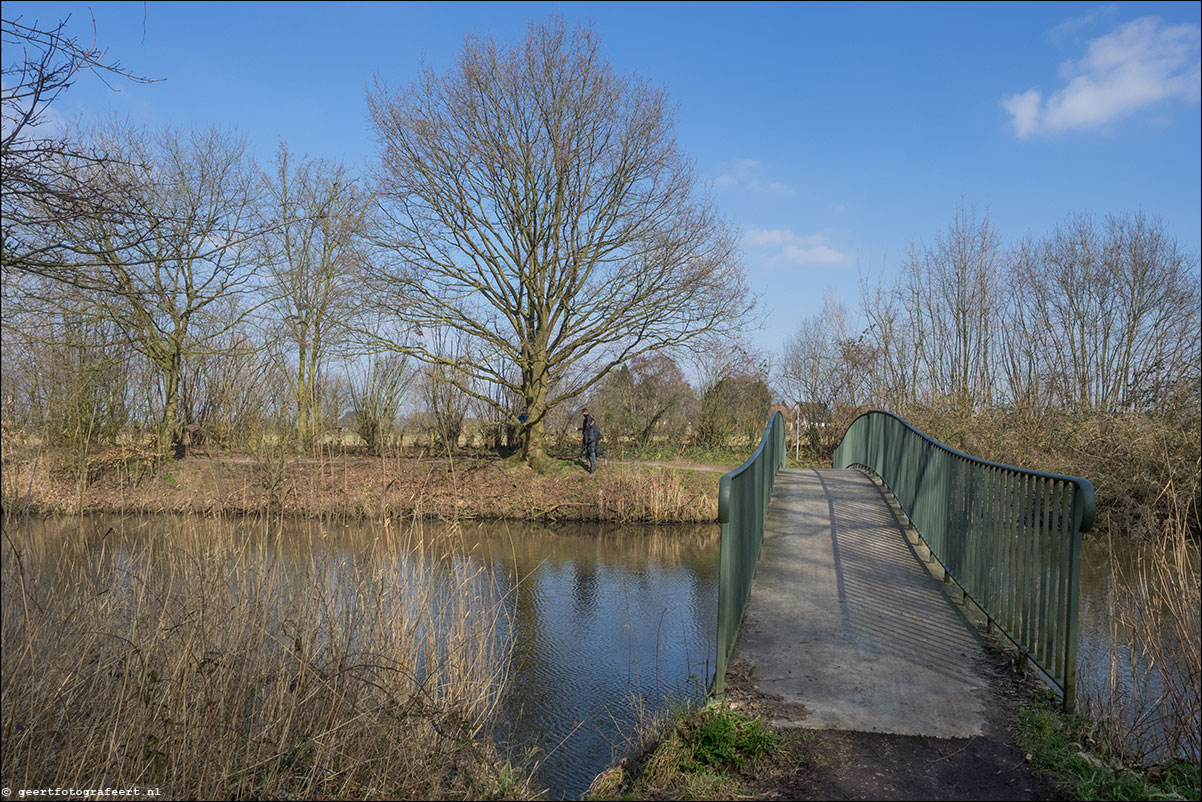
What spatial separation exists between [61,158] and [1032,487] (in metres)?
5.86

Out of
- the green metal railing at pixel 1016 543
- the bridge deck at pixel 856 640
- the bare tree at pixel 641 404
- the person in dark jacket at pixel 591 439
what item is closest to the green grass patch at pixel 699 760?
the bridge deck at pixel 856 640

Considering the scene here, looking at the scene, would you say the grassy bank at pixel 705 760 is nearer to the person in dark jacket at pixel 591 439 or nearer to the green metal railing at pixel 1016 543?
the green metal railing at pixel 1016 543

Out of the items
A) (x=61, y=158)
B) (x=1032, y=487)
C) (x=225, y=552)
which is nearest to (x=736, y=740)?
(x=1032, y=487)

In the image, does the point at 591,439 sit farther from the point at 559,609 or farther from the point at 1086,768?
the point at 1086,768

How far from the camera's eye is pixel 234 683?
4586 millimetres

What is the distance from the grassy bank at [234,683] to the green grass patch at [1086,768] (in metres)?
2.52

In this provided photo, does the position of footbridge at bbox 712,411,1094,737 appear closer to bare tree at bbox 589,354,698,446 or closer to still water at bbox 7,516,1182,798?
still water at bbox 7,516,1182,798

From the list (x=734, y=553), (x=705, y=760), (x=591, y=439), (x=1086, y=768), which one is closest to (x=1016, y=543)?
(x=1086, y=768)

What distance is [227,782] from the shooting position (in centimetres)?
384

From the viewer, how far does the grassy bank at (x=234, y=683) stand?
3.90m

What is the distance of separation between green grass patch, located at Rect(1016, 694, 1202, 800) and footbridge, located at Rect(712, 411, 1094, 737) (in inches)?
9.4

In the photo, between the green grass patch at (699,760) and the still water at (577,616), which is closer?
the green grass patch at (699,760)

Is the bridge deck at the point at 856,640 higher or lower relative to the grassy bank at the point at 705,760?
higher

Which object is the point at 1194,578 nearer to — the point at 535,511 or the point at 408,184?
the point at 535,511
